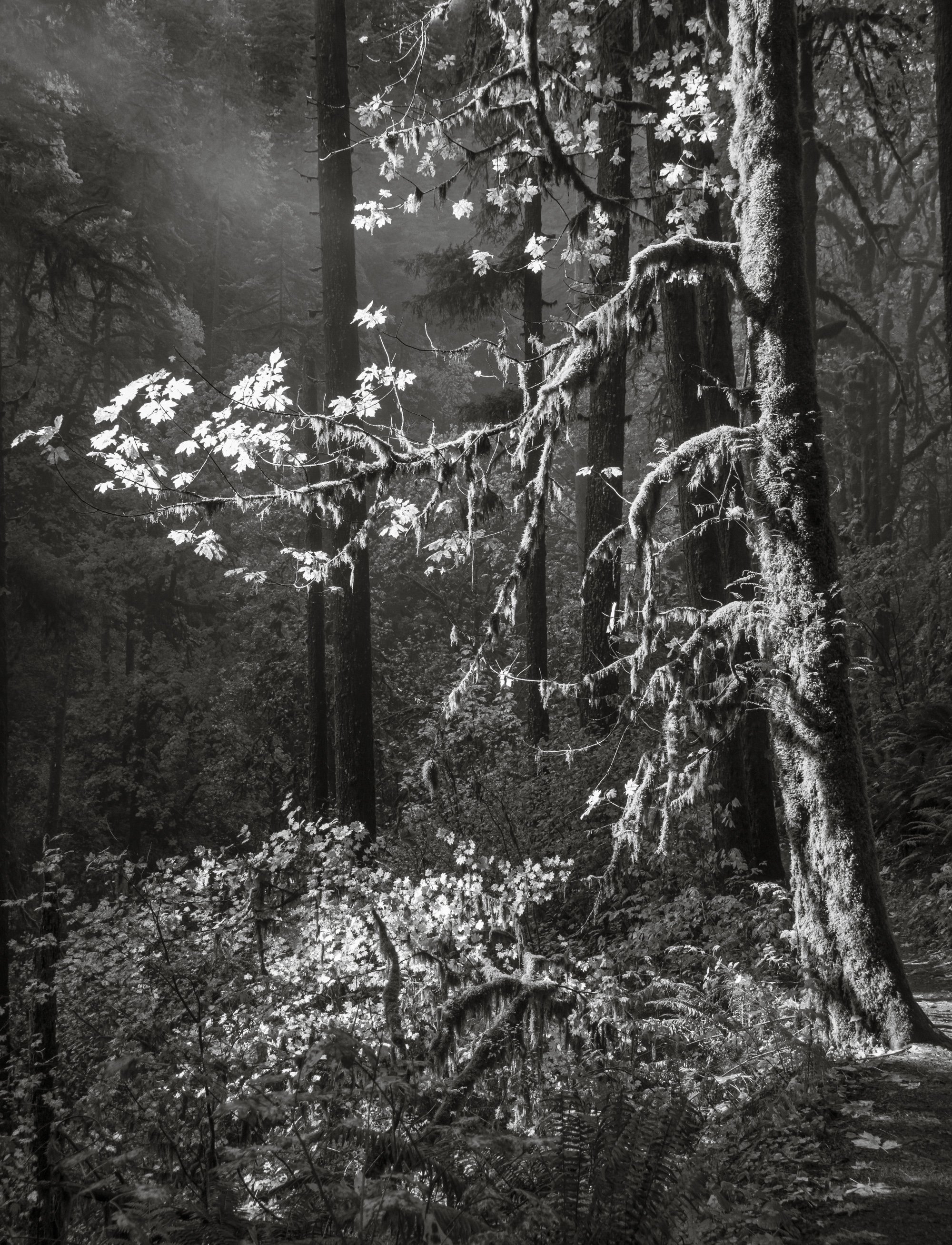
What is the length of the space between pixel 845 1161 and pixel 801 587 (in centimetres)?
268

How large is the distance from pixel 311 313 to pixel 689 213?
892cm

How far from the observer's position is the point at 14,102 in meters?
19.8

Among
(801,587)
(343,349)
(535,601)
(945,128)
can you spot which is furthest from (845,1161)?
(535,601)

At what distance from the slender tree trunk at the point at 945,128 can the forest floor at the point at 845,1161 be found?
7538 millimetres

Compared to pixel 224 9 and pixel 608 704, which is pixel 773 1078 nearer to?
pixel 608 704

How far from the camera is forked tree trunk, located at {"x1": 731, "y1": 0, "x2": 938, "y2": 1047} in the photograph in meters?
5.09

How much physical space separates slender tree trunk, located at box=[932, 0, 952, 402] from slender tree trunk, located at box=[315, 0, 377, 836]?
642cm

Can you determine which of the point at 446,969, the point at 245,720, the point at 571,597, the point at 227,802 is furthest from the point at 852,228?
the point at 446,969

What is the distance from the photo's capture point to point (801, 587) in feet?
17.3

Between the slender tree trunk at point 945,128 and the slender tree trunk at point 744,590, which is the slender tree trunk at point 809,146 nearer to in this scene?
the slender tree trunk at point 744,590

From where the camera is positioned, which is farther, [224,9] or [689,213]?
[224,9]

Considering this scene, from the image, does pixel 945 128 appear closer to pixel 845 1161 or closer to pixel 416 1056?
pixel 845 1161

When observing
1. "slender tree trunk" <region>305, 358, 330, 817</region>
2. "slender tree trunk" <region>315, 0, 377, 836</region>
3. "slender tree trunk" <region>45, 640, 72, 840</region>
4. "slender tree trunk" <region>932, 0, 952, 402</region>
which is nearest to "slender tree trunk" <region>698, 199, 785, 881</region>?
"slender tree trunk" <region>932, 0, 952, 402</region>

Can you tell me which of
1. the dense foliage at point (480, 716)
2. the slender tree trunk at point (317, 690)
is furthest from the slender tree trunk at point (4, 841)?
the slender tree trunk at point (317, 690)
